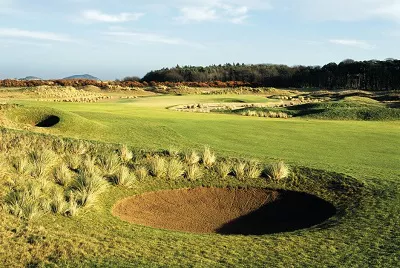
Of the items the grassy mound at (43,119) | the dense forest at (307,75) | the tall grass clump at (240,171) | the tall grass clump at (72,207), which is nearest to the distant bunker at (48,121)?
the grassy mound at (43,119)

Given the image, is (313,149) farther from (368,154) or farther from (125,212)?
(125,212)

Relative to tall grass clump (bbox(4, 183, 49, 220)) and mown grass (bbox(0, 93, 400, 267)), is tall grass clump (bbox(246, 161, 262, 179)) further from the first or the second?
tall grass clump (bbox(4, 183, 49, 220))

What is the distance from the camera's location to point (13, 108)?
18328mm

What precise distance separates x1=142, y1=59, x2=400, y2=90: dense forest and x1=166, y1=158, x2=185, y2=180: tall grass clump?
3347 inches

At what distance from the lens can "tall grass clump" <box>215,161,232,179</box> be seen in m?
11.0

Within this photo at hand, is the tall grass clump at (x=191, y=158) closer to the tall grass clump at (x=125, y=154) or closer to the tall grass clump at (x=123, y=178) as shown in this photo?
the tall grass clump at (x=125, y=154)

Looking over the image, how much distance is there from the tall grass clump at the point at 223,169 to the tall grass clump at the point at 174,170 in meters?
0.88

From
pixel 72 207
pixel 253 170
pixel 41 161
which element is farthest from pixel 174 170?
pixel 72 207

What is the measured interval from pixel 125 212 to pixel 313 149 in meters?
7.45

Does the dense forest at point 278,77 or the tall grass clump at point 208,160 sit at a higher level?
the dense forest at point 278,77

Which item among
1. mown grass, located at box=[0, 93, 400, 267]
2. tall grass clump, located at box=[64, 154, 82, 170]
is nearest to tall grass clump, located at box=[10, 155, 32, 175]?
tall grass clump, located at box=[64, 154, 82, 170]

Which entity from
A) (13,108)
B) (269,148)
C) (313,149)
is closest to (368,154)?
(313,149)

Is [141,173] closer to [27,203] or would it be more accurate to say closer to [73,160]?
[73,160]

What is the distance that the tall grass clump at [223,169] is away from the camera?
1102 cm
